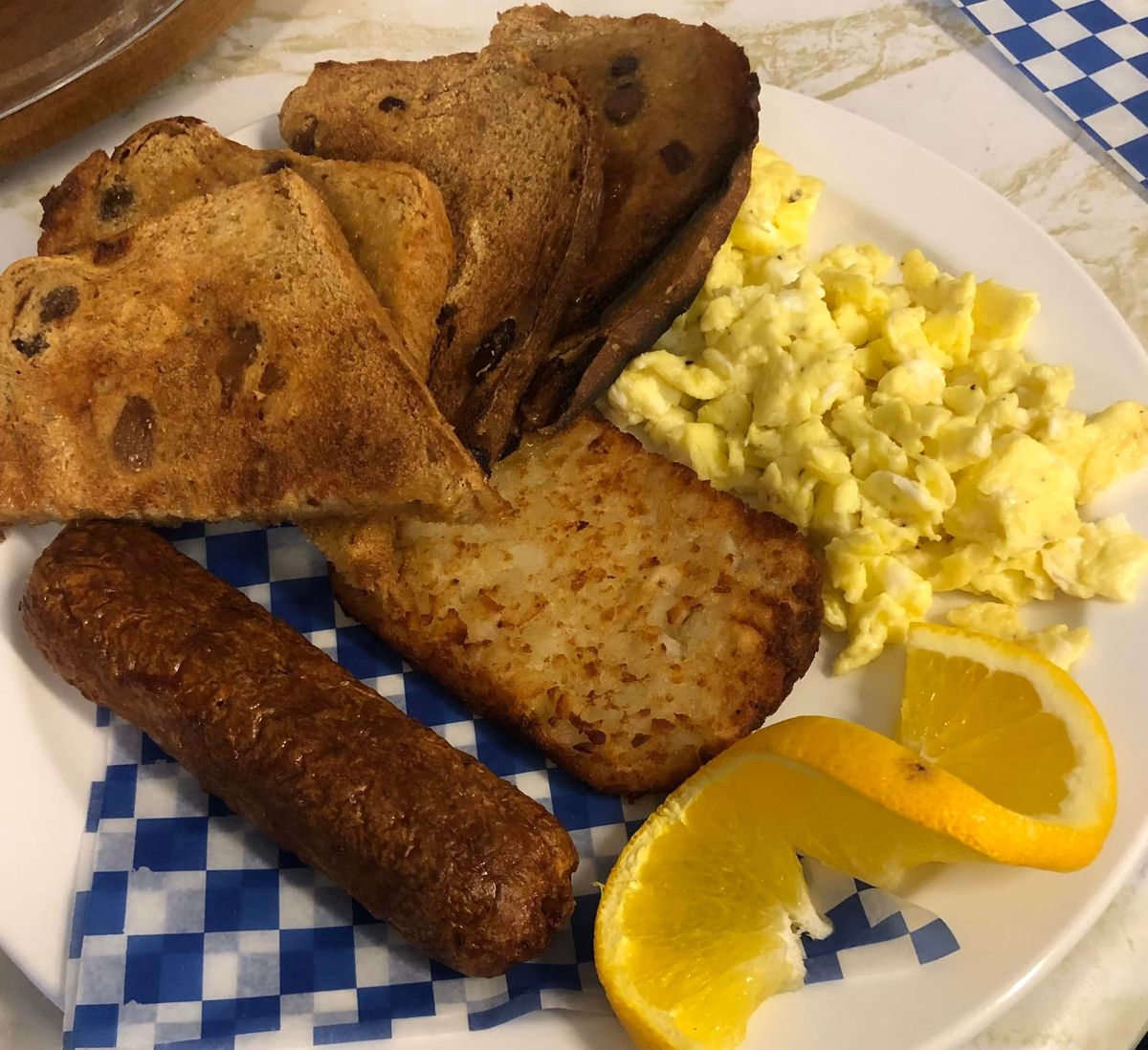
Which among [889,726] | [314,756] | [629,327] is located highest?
[629,327]

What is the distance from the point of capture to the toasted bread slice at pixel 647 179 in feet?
5.59

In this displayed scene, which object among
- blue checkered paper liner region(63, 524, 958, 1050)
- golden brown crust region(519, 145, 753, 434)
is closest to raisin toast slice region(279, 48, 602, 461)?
golden brown crust region(519, 145, 753, 434)

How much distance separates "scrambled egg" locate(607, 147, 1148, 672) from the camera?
157 cm

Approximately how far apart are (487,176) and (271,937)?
1.36 metres

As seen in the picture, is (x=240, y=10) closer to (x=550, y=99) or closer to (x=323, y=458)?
(x=550, y=99)

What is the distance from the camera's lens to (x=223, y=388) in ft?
5.16

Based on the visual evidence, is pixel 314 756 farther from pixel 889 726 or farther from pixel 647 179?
pixel 647 179

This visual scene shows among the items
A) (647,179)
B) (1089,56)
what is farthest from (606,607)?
(1089,56)

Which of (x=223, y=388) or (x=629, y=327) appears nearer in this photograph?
(x=223, y=388)

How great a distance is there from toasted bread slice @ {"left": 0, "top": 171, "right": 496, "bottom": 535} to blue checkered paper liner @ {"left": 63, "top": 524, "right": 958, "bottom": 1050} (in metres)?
0.40

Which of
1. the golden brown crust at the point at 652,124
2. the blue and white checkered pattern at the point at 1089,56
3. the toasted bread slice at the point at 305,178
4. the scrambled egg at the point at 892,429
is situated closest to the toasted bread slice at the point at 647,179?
the golden brown crust at the point at 652,124

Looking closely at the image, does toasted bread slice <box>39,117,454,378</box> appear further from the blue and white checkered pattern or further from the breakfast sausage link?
the blue and white checkered pattern

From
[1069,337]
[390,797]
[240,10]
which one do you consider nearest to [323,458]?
[390,797]

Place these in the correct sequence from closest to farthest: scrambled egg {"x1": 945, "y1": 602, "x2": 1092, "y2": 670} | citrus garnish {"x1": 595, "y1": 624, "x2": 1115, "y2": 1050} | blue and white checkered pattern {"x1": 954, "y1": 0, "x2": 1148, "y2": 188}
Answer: citrus garnish {"x1": 595, "y1": 624, "x2": 1115, "y2": 1050}
scrambled egg {"x1": 945, "y1": 602, "x2": 1092, "y2": 670}
blue and white checkered pattern {"x1": 954, "y1": 0, "x2": 1148, "y2": 188}
